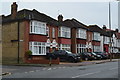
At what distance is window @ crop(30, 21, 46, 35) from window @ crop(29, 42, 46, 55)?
170 centimetres

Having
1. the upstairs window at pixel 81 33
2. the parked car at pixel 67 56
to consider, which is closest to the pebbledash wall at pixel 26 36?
the parked car at pixel 67 56

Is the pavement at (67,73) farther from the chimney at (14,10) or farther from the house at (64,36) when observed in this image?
the house at (64,36)

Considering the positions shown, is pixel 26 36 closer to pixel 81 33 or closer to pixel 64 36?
pixel 64 36

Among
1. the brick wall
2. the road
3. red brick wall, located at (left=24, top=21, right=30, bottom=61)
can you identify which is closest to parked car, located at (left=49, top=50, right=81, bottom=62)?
red brick wall, located at (left=24, top=21, right=30, bottom=61)

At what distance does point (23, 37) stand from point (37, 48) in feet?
9.34

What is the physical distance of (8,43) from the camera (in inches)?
1305

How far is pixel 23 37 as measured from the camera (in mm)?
30984

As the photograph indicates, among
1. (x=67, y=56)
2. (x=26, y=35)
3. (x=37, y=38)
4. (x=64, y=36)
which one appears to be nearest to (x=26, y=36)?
(x=26, y=35)

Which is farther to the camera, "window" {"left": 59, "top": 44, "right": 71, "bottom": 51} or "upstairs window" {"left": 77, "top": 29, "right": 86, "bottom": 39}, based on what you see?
"upstairs window" {"left": 77, "top": 29, "right": 86, "bottom": 39}

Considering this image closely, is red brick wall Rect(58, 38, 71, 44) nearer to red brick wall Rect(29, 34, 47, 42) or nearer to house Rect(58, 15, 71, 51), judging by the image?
house Rect(58, 15, 71, 51)

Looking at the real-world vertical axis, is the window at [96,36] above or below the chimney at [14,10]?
below

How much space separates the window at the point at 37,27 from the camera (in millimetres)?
31725

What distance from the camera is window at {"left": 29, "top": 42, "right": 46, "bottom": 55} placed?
31625 millimetres

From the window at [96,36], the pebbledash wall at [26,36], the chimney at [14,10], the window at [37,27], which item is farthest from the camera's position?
the window at [96,36]
